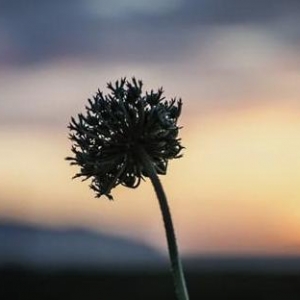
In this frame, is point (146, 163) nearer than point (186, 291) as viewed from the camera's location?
No

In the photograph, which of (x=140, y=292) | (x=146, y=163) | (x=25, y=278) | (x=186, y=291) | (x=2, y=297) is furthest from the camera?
(x=25, y=278)

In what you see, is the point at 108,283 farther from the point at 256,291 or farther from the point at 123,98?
the point at 123,98

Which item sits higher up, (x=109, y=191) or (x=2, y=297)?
(x=2, y=297)

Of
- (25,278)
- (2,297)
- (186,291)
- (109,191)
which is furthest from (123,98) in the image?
(25,278)

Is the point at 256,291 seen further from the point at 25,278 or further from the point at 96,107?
the point at 96,107

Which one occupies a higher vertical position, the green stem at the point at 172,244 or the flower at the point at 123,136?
the flower at the point at 123,136

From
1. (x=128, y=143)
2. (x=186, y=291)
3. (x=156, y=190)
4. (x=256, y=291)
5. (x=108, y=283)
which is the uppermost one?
(x=108, y=283)

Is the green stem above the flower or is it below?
below

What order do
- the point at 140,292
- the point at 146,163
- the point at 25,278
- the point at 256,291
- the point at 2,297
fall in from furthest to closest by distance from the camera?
the point at 25,278
the point at 2,297
the point at 140,292
the point at 256,291
the point at 146,163
